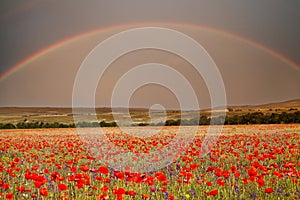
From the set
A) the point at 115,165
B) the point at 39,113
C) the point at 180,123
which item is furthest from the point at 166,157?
the point at 39,113

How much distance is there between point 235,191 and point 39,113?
77.6m

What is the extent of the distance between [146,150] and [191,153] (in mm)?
1298

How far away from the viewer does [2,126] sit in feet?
130

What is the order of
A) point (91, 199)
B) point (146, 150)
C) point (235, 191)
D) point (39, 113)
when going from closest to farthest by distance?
1. point (91, 199)
2. point (235, 191)
3. point (146, 150)
4. point (39, 113)

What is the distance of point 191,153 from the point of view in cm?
941

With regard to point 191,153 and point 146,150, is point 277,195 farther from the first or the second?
point 146,150

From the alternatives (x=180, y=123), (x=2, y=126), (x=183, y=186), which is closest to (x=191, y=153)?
(x=183, y=186)

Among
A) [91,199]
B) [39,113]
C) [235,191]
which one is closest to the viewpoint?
[91,199]

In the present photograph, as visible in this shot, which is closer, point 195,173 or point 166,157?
point 195,173

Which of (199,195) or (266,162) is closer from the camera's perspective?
(199,195)

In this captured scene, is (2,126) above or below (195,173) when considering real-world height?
above

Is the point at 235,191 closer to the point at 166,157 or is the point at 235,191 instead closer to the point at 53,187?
the point at 53,187

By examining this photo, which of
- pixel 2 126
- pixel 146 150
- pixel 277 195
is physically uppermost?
pixel 2 126

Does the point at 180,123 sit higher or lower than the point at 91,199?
higher
